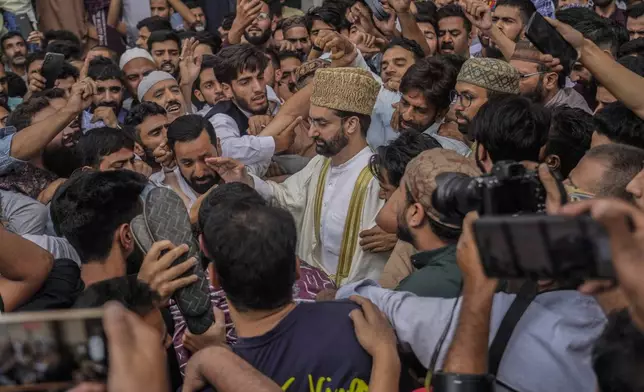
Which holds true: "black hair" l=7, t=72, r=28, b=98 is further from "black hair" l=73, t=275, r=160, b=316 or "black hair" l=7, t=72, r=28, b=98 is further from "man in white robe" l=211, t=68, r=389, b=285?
"black hair" l=73, t=275, r=160, b=316

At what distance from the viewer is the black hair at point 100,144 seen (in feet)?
14.5

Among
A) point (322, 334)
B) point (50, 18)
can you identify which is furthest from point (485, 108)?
point (50, 18)

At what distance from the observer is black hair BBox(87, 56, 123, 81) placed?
6809 mm

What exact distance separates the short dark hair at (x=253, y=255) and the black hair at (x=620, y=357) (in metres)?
0.73

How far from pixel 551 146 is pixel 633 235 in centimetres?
212

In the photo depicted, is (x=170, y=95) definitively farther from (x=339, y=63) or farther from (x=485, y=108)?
(x=485, y=108)

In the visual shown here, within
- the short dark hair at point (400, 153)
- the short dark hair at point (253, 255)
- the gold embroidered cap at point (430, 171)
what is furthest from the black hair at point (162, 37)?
the short dark hair at point (253, 255)

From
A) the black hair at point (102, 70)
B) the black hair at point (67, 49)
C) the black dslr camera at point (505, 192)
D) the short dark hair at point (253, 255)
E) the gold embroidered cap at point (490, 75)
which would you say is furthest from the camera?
the black hair at point (67, 49)

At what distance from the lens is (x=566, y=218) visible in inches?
62.8

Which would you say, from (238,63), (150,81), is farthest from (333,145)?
(150,81)

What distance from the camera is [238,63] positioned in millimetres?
5348

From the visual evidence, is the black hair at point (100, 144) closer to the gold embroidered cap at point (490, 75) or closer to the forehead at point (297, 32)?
the gold embroidered cap at point (490, 75)

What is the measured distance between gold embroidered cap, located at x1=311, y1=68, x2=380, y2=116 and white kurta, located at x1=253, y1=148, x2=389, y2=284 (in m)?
0.22

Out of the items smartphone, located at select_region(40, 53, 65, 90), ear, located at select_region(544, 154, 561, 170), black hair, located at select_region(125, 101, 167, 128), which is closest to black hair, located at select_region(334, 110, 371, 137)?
ear, located at select_region(544, 154, 561, 170)
